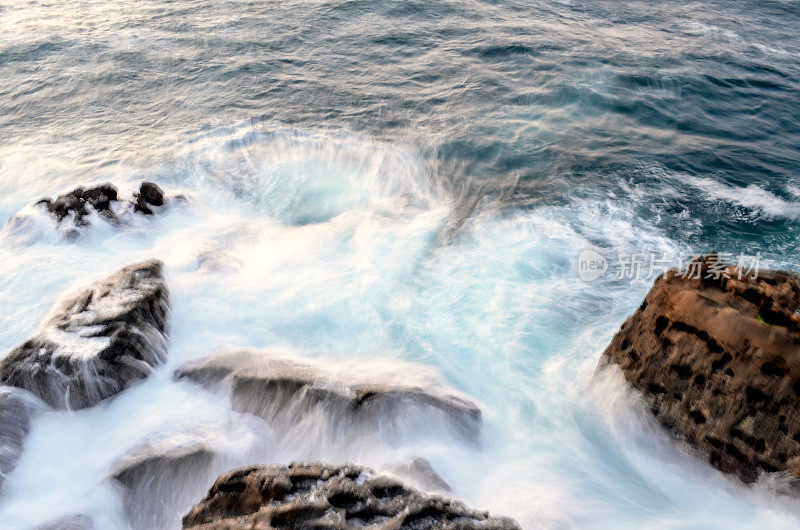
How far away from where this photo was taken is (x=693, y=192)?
9.77 metres

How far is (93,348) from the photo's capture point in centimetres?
582

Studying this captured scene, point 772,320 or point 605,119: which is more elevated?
point 772,320

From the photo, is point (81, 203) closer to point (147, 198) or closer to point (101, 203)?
point (101, 203)

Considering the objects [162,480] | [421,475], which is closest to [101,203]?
[162,480]

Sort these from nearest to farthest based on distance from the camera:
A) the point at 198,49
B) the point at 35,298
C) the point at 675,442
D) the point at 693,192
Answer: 1. the point at 675,442
2. the point at 35,298
3. the point at 693,192
4. the point at 198,49

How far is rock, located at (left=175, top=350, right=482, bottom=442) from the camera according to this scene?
5.38 meters

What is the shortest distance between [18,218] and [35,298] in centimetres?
236

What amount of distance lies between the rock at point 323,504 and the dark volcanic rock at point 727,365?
8.48 ft

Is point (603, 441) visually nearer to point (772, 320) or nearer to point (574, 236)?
point (772, 320)

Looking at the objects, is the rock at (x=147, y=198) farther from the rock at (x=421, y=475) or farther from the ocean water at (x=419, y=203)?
the rock at (x=421, y=475)

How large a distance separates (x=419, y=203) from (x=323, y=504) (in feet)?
22.8

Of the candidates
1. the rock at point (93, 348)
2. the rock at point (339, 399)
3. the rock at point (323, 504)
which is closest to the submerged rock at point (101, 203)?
the rock at point (93, 348)

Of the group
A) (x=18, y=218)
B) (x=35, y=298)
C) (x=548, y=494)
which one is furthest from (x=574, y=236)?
(x=18, y=218)

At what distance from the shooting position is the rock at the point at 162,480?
15.6ft
